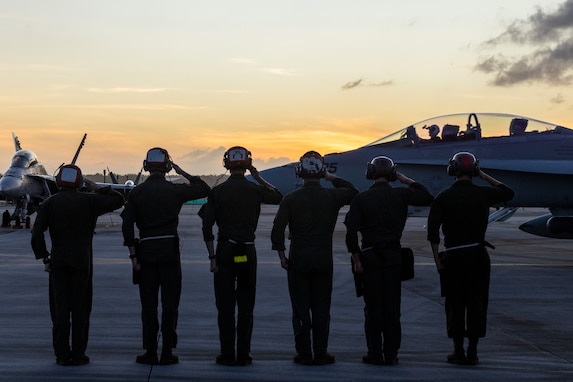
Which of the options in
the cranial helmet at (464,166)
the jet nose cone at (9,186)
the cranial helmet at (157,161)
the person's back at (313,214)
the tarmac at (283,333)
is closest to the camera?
the tarmac at (283,333)

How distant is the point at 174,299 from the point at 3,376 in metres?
1.59

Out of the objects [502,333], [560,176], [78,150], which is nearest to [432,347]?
[502,333]

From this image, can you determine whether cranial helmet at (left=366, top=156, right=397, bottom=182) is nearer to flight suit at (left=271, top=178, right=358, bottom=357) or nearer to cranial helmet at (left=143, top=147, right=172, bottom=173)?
flight suit at (left=271, top=178, right=358, bottom=357)

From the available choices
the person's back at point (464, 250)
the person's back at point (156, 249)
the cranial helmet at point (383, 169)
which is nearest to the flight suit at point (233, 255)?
the person's back at point (156, 249)

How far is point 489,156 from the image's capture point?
17.6 m

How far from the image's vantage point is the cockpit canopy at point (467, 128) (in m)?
17.8

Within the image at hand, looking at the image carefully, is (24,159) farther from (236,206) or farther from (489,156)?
(236,206)

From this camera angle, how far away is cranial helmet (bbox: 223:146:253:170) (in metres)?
7.78

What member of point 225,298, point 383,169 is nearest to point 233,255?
point 225,298

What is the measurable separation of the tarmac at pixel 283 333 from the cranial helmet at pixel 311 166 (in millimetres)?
1711

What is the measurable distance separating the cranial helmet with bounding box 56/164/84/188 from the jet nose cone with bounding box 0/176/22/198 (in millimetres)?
27239

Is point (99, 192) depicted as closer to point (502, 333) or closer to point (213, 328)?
point (213, 328)

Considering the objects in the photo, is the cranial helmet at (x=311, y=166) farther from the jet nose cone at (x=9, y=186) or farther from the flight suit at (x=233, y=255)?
the jet nose cone at (x=9, y=186)

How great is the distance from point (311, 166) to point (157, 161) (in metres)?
1.41
